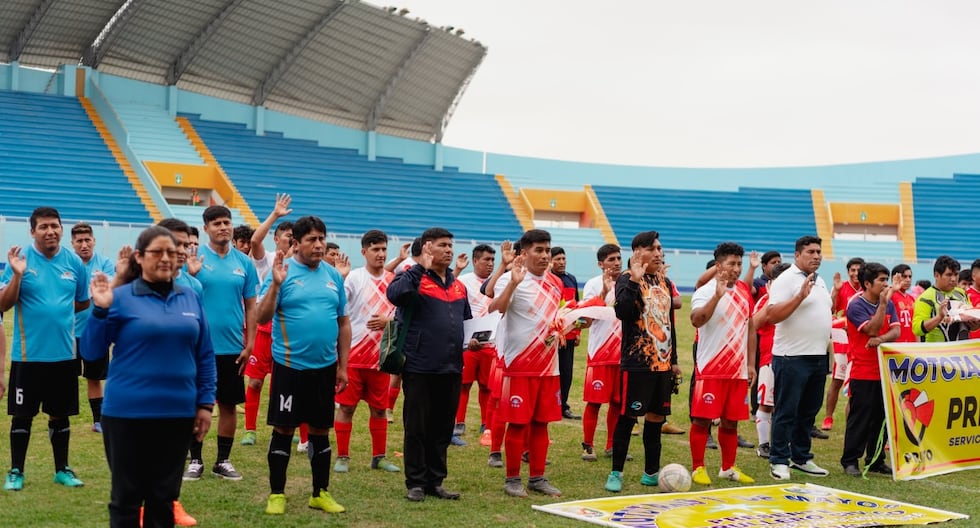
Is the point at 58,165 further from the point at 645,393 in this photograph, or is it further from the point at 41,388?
the point at 645,393

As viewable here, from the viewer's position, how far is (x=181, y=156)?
37.9 metres

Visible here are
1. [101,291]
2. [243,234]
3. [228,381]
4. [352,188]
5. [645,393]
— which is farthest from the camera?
[352,188]

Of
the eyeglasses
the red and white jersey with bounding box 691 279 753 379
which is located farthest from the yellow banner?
the eyeglasses

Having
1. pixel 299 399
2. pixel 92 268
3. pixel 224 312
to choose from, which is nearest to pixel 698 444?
pixel 299 399

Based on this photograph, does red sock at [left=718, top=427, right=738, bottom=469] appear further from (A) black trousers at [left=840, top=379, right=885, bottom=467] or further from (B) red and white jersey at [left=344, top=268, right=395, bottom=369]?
(B) red and white jersey at [left=344, top=268, right=395, bottom=369]

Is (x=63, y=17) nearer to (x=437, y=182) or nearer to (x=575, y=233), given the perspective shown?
(x=437, y=182)

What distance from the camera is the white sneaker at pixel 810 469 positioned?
9.57 metres

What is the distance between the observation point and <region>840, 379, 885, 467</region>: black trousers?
9805 millimetres

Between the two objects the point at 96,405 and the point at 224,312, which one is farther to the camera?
the point at 96,405

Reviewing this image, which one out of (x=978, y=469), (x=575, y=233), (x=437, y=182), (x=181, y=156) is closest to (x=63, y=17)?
(x=181, y=156)

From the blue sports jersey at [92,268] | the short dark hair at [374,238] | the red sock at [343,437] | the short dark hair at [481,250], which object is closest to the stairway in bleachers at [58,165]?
the blue sports jersey at [92,268]

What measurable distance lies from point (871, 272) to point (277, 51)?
3355 cm

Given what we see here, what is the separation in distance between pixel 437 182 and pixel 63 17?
52.4ft

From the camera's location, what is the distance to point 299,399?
7500 mm
